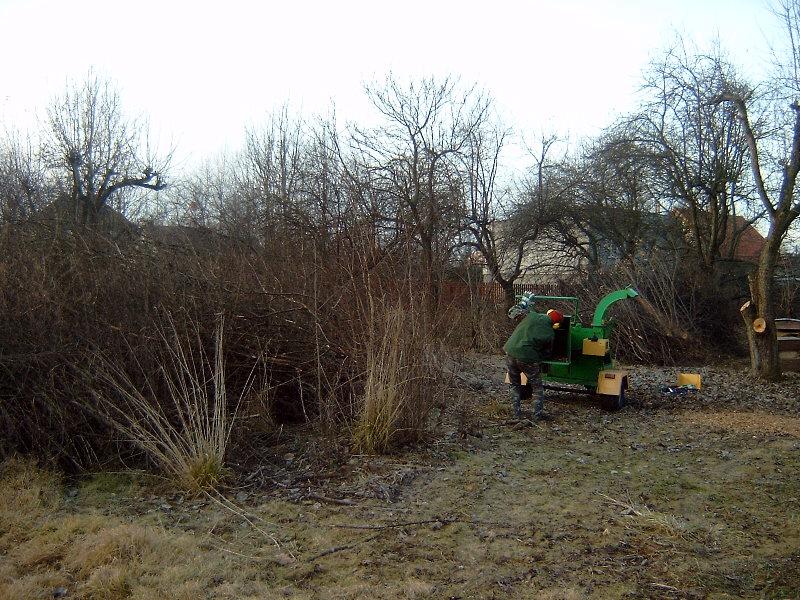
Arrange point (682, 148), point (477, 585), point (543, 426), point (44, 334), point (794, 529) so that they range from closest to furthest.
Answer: point (477, 585), point (794, 529), point (44, 334), point (543, 426), point (682, 148)

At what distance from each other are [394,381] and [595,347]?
3856mm

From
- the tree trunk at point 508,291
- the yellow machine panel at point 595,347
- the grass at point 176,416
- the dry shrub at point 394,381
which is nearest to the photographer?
the grass at point 176,416

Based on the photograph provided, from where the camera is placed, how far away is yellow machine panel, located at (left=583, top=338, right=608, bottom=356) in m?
9.09

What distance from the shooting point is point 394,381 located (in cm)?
633

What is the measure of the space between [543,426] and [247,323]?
3561mm

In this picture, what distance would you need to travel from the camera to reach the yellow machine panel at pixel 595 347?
9.09m

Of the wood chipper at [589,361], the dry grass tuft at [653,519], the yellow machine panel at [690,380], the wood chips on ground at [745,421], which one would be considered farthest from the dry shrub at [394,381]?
the yellow machine panel at [690,380]

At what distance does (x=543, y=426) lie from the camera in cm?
800

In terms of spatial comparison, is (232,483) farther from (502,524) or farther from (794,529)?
(794,529)

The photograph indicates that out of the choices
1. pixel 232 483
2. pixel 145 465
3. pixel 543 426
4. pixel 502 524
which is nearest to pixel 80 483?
pixel 145 465

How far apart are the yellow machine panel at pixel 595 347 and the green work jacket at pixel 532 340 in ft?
3.16

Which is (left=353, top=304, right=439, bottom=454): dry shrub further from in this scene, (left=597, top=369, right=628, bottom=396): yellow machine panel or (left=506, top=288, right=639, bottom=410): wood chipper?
(left=597, top=369, right=628, bottom=396): yellow machine panel

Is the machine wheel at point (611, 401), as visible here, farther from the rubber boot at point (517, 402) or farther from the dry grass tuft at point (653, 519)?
the dry grass tuft at point (653, 519)

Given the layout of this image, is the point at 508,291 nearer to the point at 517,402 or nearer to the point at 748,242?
the point at 517,402
